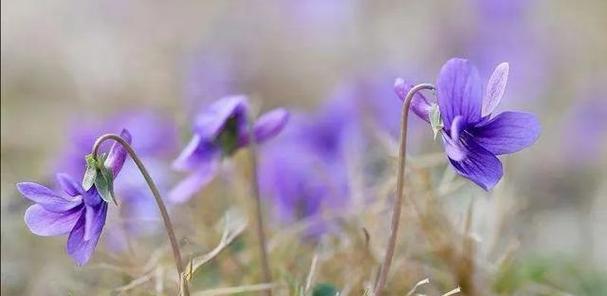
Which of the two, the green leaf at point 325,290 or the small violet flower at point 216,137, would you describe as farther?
the small violet flower at point 216,137

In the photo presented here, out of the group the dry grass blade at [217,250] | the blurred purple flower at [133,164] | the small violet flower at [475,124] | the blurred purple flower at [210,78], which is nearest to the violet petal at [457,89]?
the small violet flower at [475,124]

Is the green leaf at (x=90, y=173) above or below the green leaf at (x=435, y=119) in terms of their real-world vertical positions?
above

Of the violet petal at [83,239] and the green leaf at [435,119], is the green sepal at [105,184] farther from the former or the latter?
the green leaf at [435,119]

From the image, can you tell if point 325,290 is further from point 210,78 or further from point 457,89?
point 210,78

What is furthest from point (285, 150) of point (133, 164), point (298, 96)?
point (298, 96)

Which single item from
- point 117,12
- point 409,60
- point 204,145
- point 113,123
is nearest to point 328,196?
point 204,145

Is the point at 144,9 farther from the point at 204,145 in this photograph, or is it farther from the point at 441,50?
the point at 204,145
